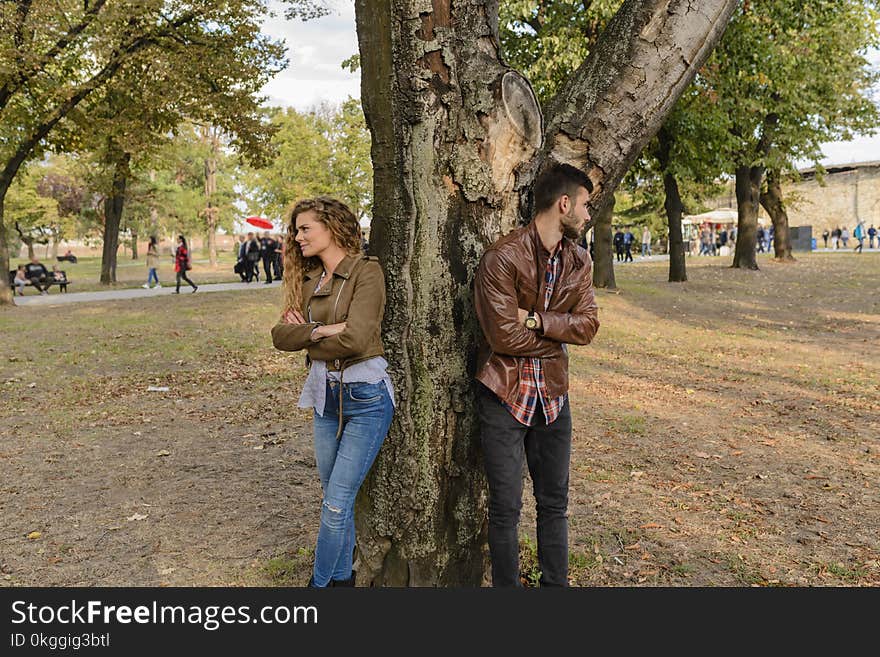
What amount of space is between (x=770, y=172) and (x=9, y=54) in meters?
25.8

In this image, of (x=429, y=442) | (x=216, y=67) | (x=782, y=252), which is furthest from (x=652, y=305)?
(x=782, y=252)

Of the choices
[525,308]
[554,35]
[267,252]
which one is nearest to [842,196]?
[267,252]

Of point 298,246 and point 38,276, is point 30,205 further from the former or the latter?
point 298,246

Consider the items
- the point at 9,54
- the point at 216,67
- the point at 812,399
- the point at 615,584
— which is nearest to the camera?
the point at 615,584

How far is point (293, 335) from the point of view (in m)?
3.61

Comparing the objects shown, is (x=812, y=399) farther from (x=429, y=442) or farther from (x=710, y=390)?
(x=429, y=442)

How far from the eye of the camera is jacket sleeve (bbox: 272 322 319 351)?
359 cm

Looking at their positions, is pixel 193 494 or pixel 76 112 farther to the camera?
pixel 76 112

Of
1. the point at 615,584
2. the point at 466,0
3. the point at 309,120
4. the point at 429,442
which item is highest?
the point at 309,120

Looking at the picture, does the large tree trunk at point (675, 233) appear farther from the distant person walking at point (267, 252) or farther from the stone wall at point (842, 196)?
the stone wall at point (842, 196)

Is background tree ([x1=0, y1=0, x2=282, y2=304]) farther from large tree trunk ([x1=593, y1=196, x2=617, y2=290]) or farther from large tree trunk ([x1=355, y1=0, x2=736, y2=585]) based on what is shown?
large tree trunk ([x1=355, y1=0, x2=736, y2=585])

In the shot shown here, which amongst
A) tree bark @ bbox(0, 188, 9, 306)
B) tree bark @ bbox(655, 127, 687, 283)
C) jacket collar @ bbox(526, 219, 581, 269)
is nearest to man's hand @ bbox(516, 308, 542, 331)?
jacket collar @ bbox(526, 219, 581, 269)

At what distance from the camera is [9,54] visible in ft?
57.9

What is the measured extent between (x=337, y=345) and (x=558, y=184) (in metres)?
1.17
